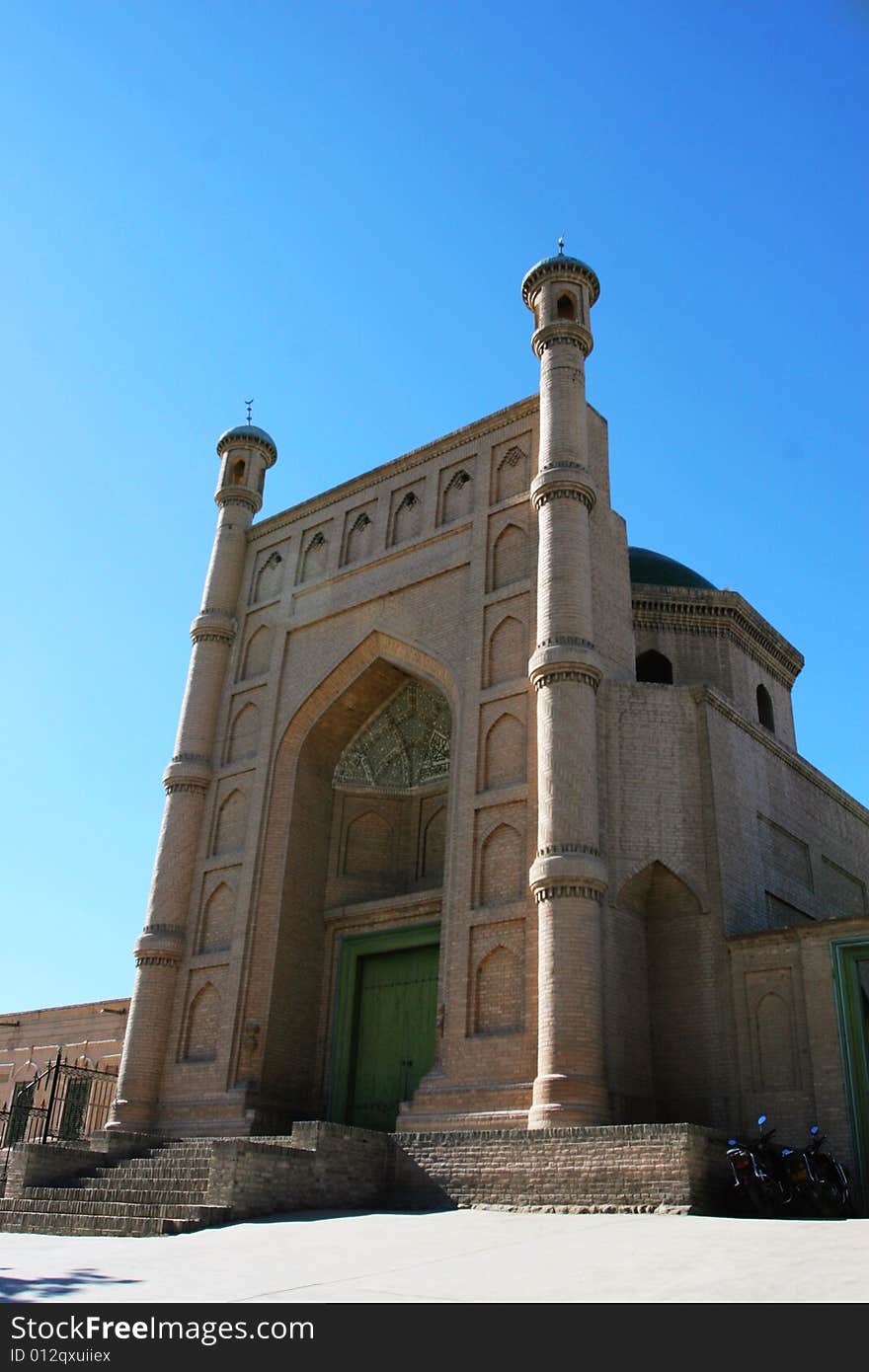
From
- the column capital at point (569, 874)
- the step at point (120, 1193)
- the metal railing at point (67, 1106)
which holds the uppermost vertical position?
the column capital at point (569, 874)

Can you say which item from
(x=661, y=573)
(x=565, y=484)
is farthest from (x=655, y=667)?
(x=565, y=484)

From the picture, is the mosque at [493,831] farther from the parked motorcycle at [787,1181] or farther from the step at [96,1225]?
the step at [96,1225]

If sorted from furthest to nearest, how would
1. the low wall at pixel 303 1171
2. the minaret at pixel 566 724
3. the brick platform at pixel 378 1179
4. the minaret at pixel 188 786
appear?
1. the minaret at pixel 188 786
2. the minaret at pixel 566 724
3. the low wall at pixel 303 1171
4. the brick platform at pixel 378 1179

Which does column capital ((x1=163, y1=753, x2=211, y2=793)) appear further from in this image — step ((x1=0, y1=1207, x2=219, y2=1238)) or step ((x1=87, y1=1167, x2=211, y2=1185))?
step ((x1=0, y1=1207, x2=219, y2=1238))

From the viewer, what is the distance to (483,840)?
479 inches

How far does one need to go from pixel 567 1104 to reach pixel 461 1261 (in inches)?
152

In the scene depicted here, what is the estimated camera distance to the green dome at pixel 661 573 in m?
16.5

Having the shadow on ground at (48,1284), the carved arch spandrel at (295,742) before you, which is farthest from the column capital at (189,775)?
the shadow on ground at (48,1284)

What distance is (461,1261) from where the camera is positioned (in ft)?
20.3

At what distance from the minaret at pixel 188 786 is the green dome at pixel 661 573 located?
5624mm

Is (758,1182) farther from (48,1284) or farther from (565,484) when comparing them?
(565,484)

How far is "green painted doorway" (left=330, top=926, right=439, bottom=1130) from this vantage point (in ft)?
43.6
